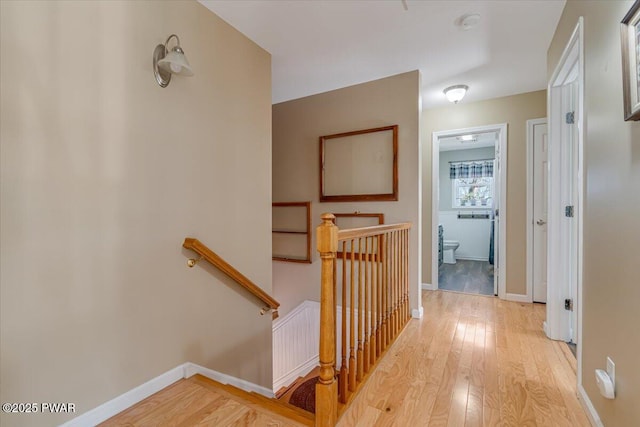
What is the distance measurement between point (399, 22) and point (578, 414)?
2.63 meters

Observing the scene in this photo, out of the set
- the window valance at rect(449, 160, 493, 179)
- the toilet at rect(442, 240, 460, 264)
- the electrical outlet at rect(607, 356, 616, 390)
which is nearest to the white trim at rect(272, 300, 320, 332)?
the electrical outlet at rect(607, 356, 616, 390)

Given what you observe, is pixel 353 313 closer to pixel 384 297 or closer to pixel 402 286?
pixel 384 297

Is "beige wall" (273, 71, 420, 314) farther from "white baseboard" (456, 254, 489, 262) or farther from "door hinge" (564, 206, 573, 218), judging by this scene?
"white baseboard" (456, 254, 489, 262)

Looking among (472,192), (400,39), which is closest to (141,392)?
(400,39)

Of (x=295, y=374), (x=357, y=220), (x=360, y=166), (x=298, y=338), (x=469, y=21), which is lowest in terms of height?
(x=295, y=374)

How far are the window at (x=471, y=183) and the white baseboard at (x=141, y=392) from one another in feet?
18.9

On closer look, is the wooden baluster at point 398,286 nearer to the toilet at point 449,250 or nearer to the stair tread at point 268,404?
the stair tread at point 268,404

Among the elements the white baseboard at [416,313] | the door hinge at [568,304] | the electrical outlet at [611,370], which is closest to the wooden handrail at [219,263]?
the white baseboard at [416,313]

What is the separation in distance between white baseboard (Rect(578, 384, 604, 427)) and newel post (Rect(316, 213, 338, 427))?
118 cm

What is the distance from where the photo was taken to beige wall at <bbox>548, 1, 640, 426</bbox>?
3.44 feet

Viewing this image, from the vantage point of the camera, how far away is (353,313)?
1679 mm

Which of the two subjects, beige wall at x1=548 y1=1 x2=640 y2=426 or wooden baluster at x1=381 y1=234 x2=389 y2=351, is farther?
wooden baluster at x1=381 y1=234 x2=389 y2=351

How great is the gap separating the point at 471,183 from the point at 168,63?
6.09m

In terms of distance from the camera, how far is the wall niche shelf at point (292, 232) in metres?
3.67
